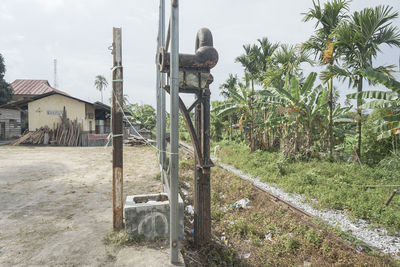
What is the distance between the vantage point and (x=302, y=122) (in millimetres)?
9594

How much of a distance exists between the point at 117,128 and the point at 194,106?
144 centimetres

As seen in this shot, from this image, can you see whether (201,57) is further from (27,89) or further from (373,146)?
(27,89)

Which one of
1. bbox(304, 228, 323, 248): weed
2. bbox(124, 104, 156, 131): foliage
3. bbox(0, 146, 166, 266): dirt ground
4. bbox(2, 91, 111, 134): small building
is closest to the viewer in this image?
bbox(0, 146, 166, 266): dirt ground

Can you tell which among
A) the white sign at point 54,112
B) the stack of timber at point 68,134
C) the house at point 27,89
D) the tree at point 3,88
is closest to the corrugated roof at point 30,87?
the house at point 27,89

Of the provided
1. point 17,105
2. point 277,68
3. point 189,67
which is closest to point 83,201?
point 189,67

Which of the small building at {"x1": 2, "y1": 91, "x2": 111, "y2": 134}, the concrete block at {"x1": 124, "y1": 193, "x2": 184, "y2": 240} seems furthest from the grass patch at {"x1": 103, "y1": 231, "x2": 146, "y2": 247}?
the small building at {"x1": 2, "y1": 91, "x2": 111, "y2": 134}

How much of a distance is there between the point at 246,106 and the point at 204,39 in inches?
351

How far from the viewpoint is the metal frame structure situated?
2.88 metres

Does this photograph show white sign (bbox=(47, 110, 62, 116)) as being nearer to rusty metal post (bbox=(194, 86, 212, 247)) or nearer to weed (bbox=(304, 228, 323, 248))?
rusty metal post (bbox=(194, 86, 212, 247))

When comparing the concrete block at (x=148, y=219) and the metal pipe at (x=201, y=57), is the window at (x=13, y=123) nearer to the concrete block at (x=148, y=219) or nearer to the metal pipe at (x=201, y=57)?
the concrete block at (x=148, y=219)

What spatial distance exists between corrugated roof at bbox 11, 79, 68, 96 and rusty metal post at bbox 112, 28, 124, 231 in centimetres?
3237

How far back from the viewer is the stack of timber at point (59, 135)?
56.5 ft

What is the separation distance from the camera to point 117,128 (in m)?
3.76

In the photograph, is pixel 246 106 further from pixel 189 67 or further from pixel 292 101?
pixel 189 67
